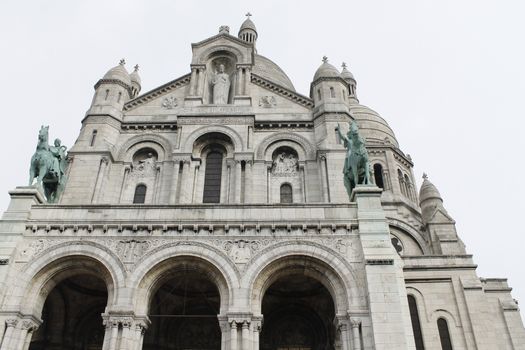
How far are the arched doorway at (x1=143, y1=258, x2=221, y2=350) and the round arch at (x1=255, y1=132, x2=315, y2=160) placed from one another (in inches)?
322

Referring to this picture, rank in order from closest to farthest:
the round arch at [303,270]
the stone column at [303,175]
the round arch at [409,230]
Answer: the round arch at [303,270] → the stone column at [303,175] → the round arch at [409,230]

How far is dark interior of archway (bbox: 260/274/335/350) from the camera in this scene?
19625 mm

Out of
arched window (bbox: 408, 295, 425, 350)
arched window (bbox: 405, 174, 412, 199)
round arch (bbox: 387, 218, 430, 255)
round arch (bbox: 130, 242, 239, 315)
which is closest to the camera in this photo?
round arch (bbox: 130, 242, 239, 315)

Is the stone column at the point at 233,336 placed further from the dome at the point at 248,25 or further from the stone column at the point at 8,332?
the dome at the point at 248,25

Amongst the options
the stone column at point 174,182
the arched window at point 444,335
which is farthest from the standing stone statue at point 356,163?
the arched window at point 444,335

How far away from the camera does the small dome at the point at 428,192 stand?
3155cm

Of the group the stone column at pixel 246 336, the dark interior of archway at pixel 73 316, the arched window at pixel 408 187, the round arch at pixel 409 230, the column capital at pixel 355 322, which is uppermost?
the arched window at pixel 408 187

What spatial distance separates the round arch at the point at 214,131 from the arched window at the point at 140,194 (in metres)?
2.79

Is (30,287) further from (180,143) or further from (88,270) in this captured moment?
(180,143)

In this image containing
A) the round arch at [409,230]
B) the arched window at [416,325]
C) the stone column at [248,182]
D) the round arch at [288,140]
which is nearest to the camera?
the arched window at [416,325]

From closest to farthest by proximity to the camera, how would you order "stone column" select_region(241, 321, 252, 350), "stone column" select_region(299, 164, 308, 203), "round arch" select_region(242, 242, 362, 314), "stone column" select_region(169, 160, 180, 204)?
"stone column" select_region(241, 321, 252, 350), "round arch" select_region(242, 242, 362, 314), "stone column" select_region(169, 160, 180, 204), "stone column" select_region(299, 164, 308, 203)

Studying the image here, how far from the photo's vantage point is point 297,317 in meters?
20.3

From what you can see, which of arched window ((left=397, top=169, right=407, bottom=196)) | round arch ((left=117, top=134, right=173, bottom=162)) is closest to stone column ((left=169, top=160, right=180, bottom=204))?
A: round arch ((left=117, top=134, right=173, bottom=162))

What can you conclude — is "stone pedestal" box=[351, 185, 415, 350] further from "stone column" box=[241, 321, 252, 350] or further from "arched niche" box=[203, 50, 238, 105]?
"arched niche" box=[203, 50, 238, 105]
